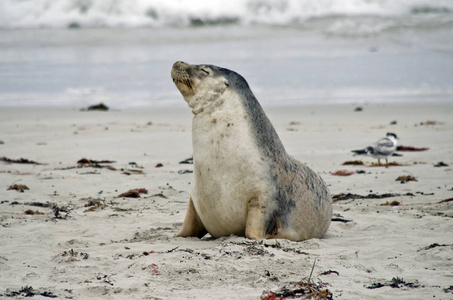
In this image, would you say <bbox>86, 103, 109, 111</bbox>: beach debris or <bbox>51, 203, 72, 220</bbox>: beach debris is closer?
<bbox>51, 203, 72, 220</bbox>: beach debris

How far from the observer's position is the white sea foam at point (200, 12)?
32938mm

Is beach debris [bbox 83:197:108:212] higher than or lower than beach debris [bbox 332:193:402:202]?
higher

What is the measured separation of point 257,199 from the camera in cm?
482

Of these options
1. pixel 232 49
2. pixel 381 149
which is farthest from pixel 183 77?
pixel 232 49

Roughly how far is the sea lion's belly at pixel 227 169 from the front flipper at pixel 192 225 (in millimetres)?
282

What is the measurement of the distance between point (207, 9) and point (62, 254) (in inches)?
1187

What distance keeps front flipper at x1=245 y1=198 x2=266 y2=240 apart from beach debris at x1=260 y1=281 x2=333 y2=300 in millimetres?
1146

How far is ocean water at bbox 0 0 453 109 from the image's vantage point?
18.2 meters

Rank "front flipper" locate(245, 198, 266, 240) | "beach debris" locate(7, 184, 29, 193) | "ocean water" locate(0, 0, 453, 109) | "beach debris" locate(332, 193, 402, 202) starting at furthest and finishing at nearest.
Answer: "ocean water" locate(0, 0, 453, 109)
"beach debris" locate(7, 184, 29, 193)
"beach debris" locate(332, 193, 402, 202)
"front flipper" locate(245, 198, 266, 240)

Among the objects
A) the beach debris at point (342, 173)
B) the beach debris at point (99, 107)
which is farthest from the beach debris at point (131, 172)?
the beach debris at point (99, 107)

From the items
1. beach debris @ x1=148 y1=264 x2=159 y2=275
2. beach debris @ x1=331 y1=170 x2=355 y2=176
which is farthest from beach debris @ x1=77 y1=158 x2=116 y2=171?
beach debris @ x1=148 y1=264 x2=159 y2=275

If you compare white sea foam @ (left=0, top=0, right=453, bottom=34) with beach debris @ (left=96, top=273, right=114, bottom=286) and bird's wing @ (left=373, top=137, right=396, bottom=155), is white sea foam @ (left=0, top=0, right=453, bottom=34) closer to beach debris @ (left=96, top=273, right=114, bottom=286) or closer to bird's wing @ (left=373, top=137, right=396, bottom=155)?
bird's wing @ (left=373, top=137, right=396, bottom=155)

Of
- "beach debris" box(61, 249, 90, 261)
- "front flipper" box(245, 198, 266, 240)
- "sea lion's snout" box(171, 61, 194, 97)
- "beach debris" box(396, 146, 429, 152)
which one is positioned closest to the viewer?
"beach debris" box(61, 249, 90, 261)

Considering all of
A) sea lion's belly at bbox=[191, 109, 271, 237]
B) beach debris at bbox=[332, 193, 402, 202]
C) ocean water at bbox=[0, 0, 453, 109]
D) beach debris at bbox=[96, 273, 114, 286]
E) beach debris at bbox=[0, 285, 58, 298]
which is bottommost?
beach debris at bbox=[332, 193, 402, 202]
